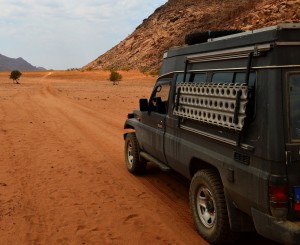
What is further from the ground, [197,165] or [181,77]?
[181,77]

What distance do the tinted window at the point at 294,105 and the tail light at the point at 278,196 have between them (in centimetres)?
46

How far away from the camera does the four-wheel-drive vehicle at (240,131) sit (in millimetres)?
3600

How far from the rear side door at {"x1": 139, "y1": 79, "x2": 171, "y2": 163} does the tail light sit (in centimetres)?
276

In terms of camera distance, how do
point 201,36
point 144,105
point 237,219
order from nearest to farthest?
point 237,219
point 201,36
point 144,105

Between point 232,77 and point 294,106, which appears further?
point 232,77

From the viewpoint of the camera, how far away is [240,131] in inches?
155

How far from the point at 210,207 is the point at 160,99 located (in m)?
2.37

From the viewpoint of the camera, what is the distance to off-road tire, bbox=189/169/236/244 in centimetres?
449

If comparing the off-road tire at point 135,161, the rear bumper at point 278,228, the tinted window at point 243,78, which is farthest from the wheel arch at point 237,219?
the off-road tire at point 135,161

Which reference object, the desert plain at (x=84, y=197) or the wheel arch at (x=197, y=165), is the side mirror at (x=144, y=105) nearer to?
the desert plain at (x=84, y=197)

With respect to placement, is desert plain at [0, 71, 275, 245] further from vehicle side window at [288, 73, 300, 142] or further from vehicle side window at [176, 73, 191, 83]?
vehicle side window at [176, 73, 191, 83]

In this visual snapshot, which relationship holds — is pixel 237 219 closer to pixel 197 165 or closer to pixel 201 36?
pixel 197 165

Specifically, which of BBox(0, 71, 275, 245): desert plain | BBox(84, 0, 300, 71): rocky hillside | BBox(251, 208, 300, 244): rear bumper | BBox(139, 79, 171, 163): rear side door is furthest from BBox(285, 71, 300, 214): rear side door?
BBox(84, 0, 300, 71): rocky hillside

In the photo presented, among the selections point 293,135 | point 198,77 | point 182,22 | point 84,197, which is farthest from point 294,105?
point 182,22
